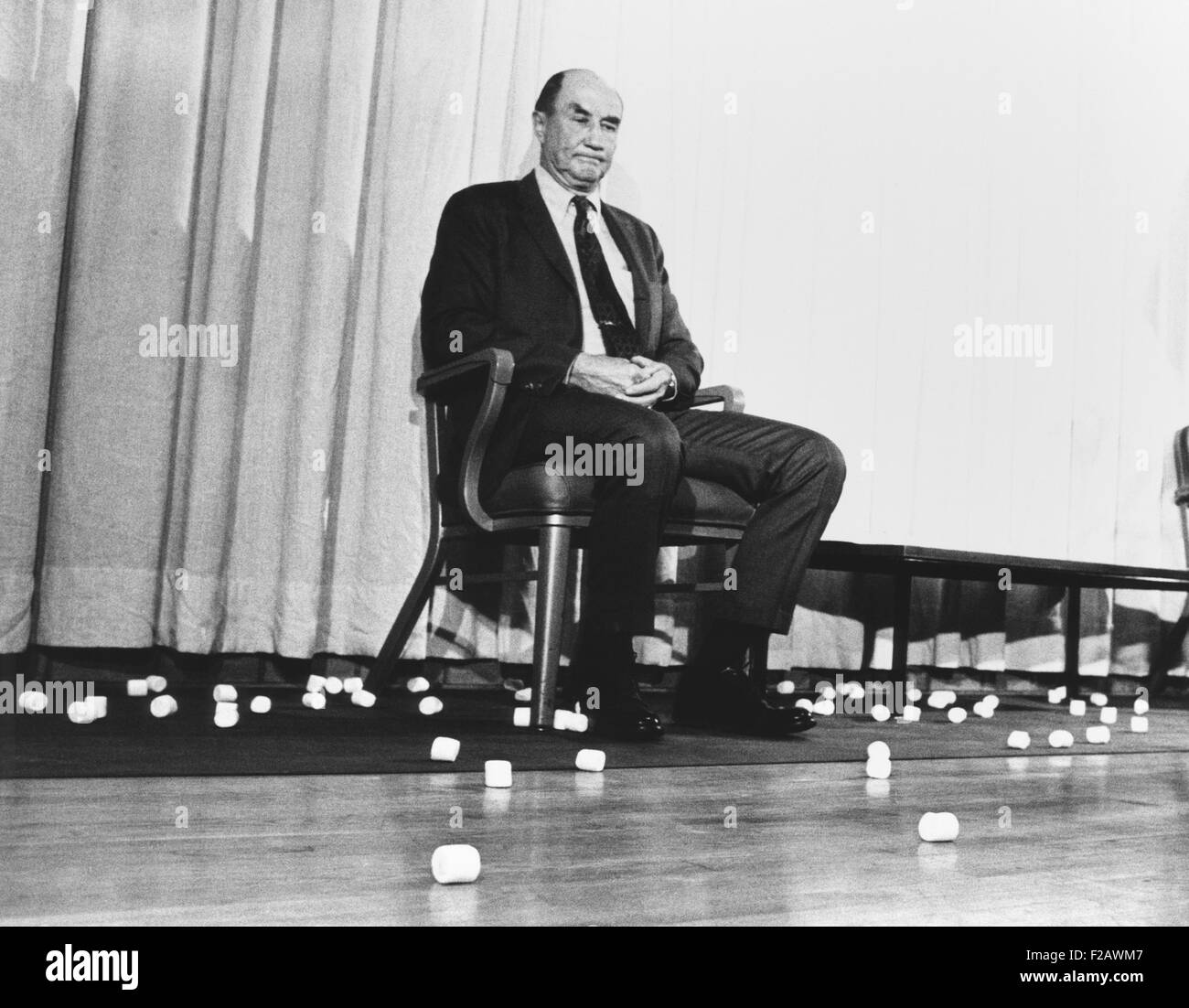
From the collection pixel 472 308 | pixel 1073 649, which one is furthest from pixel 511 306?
pixel 1073 649

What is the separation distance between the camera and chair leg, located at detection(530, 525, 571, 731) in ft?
6.75

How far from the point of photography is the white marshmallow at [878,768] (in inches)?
64.9

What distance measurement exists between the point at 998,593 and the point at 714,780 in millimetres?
2538

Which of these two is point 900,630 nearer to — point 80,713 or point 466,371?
point 466,371

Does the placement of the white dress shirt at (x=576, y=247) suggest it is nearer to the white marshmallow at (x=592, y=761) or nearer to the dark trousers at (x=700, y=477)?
the dark trousers at (x=700, y=477)

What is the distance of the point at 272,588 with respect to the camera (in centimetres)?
276

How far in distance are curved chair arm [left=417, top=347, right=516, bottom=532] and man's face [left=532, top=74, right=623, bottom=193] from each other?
563mm

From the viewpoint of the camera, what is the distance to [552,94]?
8.55 ft

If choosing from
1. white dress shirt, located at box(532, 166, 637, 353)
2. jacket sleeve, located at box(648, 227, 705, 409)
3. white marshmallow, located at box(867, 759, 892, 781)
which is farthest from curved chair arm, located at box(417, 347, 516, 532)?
white marshmallow, located at box(867, 759, 892, 781)

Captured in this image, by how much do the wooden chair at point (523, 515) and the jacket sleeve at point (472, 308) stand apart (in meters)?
0.06

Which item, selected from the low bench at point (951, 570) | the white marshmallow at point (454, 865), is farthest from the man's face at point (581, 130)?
the white marshmallow at point (454, 865)

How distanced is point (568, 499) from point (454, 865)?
1.30 meters

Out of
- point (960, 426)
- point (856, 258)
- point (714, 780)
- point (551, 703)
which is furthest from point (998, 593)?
point (714, 780)

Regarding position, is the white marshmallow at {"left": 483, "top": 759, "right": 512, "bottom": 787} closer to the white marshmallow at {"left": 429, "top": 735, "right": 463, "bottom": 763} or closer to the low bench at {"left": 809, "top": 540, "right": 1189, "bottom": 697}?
the white marshmallow at {"left": 429, "top": 735, "right": 463, "bottom": 763}
